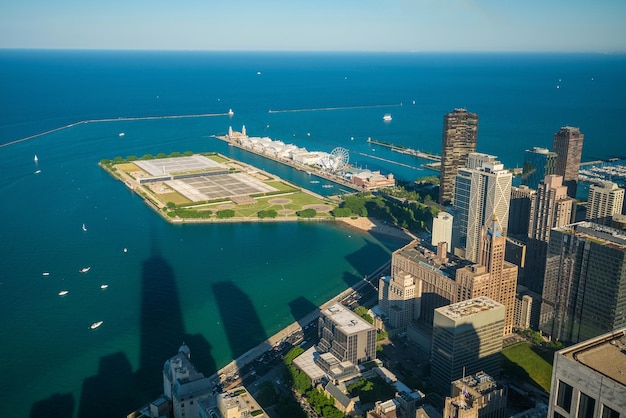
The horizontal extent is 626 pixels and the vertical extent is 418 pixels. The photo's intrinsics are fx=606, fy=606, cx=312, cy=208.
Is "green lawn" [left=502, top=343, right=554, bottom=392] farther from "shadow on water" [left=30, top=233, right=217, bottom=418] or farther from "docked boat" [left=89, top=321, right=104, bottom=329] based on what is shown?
"docked boat" [left=89, top=321, right=104, bottom=329]

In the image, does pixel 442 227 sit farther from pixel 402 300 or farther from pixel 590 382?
pixel 590 382

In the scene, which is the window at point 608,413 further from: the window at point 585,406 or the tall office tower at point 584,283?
the tall office tower at point 584,283

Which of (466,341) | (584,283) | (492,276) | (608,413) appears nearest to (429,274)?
(492,276)

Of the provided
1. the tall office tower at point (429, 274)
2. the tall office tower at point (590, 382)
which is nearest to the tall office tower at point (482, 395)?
the tall office tower at point (429, 274)

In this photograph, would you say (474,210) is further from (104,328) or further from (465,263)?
(104,328)

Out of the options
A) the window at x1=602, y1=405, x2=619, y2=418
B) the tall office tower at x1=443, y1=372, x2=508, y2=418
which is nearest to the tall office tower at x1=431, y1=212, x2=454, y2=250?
the tall office tower at x1=443, y1=372, x2=508, y2=418

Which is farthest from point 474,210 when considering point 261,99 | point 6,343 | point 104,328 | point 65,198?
point 261,99
